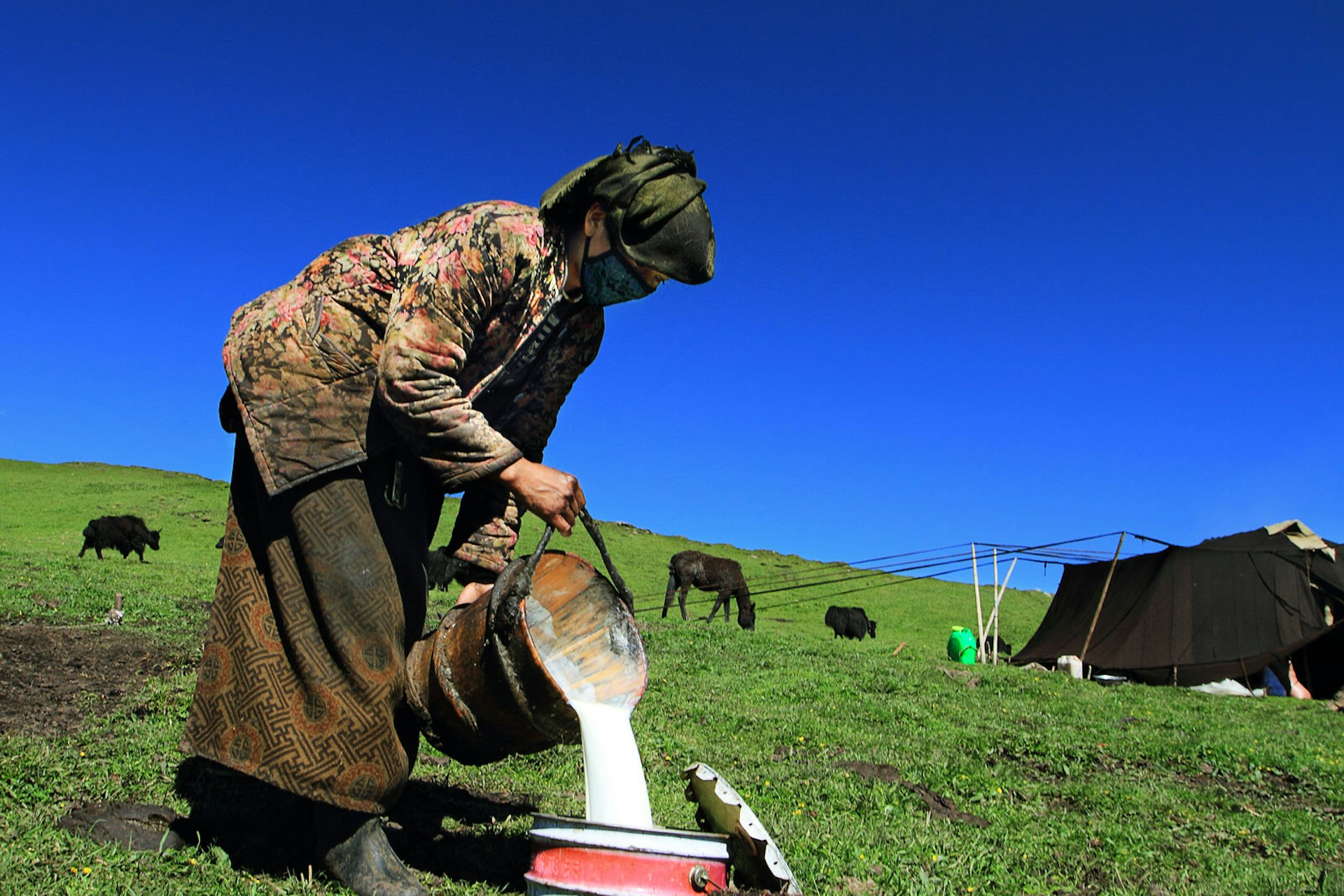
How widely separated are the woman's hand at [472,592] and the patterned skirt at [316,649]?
0.24 m

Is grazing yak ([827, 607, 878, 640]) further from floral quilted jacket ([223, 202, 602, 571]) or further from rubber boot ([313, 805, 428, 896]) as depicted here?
floral quilted jacket ([223, 202, 602, 571])

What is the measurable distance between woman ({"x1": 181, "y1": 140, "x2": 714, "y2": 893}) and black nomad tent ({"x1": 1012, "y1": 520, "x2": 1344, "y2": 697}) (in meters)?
14.9

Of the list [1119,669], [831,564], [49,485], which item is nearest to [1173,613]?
[1119,669]

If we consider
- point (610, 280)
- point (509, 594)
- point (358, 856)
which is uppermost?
point (610, 280)

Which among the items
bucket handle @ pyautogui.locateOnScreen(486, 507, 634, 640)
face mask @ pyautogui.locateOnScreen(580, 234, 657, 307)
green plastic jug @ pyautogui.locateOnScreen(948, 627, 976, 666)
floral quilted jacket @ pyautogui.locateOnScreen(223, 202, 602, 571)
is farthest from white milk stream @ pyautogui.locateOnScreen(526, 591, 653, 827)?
green plastic jug @ pyautogui.locateOnScreen(948, 627, 976, 666)

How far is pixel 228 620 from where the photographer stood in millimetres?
2770

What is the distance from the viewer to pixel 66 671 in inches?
225

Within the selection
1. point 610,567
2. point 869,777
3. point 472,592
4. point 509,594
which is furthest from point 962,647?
point 509,594

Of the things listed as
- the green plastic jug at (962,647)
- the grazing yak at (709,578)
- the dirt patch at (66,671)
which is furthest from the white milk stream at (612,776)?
the grazing yak at (709,578)

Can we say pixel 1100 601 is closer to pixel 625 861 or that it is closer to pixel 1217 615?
pixel 1217 615

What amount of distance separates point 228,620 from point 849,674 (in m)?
7.92

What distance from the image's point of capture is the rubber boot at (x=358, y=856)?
8.62 ft

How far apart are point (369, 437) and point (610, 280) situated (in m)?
0.82

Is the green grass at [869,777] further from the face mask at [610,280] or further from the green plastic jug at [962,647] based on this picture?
the green plastic jug at [962,647]
